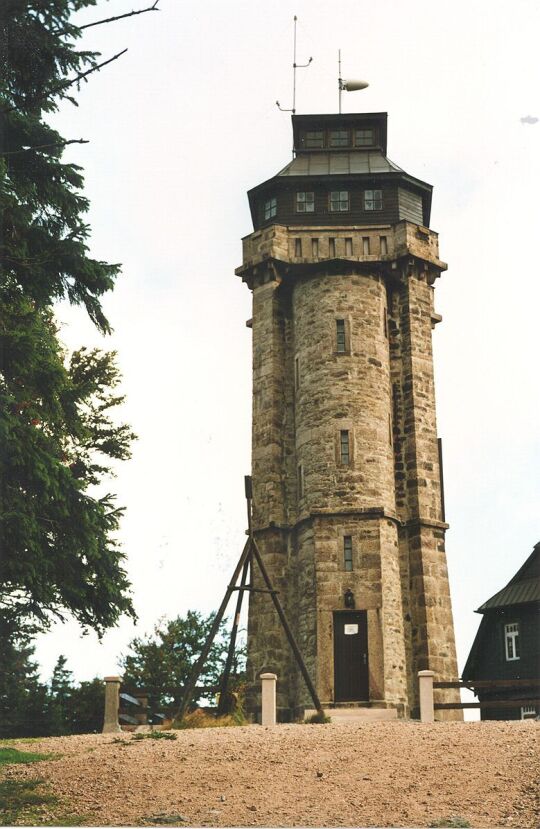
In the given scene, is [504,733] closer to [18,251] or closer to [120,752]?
[120,752]

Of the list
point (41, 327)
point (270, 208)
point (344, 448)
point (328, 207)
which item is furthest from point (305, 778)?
point (270, 208)

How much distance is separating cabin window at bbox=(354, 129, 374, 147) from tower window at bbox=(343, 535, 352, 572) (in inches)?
564

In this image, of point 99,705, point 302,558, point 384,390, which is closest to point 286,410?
point 384,390

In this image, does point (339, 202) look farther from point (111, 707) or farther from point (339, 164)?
point (111, 707)

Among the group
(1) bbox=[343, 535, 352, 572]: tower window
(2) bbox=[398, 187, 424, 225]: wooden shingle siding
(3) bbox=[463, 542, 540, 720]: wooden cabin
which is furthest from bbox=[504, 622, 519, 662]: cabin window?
(2) bbox=[398, 187, 424, 225]: wooden shingle siding

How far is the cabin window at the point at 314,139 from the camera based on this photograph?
35.1 metres

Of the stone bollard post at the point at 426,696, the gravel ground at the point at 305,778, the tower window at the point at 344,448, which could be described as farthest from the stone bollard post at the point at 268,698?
the tower window at the point at 344,448

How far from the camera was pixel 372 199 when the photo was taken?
3303 cm

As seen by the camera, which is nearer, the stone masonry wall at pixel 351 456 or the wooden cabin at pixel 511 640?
the stone masonry wall at pixel 351 456

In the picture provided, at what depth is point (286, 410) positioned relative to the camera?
103ft

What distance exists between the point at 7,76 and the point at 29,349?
393 cm

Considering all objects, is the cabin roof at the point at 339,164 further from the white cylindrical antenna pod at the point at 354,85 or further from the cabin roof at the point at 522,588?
the cabin roof at the point at 522,588

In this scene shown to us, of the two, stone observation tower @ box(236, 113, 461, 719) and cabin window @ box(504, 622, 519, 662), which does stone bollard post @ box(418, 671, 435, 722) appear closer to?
stone observation tower @ box(236, 113, 461, 719)

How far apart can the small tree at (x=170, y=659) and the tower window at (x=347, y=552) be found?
10.1m
